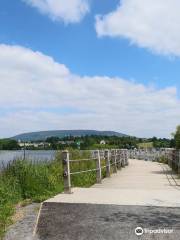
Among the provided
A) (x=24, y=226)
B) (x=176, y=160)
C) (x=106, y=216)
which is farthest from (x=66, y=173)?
(x=176, y=160)

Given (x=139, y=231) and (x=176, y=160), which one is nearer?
(x=139, y=231)

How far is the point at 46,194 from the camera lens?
1165 centimetres

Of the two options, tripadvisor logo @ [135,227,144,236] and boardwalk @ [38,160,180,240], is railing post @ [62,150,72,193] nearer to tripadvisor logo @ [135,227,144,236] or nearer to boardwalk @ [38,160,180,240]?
boardwalk @ [38,160,180,240]

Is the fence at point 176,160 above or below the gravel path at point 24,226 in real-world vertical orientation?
above

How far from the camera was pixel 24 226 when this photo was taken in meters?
8.46

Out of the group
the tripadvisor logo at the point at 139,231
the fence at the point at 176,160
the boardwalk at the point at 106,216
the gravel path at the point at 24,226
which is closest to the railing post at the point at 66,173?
the boardwalk at the point at 106,216

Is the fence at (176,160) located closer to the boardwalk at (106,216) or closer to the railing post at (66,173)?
the boardwalk at (106,216)

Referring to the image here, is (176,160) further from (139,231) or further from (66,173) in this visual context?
(139,231)

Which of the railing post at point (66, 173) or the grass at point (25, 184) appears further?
the railing post at point (66, 173)

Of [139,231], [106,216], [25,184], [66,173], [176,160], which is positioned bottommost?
[139,231]

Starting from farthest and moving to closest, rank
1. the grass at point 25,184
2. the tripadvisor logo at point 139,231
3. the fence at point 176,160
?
the fence at point 176,160 < the grass at point 25,184 < the tripadvisor logo at point 139,231

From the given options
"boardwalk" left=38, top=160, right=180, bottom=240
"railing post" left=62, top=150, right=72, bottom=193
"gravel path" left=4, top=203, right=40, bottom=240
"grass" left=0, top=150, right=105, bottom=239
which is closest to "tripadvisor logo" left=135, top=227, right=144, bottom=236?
"boardwalk" left=38, top=160, right=180, bottom=240

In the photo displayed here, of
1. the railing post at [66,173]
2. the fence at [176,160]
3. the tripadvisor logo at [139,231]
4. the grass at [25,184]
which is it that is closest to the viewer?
the tripadvisor logo at [139,231]

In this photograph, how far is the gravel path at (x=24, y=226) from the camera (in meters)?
7.89
